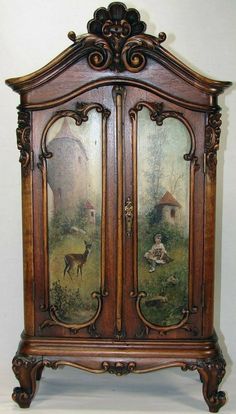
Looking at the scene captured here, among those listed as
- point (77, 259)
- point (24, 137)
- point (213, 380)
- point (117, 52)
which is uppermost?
point (117, 52)

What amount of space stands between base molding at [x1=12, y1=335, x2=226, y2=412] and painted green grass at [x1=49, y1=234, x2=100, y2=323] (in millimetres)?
124

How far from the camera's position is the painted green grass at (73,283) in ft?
8.48

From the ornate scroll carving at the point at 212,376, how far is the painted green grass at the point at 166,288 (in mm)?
208

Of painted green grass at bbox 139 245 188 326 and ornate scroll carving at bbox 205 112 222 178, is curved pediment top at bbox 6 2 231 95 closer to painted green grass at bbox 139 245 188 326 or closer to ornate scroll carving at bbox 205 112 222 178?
ornate scroll carving at bbox 205 112 222 178

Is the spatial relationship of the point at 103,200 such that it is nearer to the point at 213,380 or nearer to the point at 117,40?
the point at 117,40

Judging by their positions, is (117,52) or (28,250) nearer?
(117,52)

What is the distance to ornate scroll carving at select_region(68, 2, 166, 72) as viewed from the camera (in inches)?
95.1

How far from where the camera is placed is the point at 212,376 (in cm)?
261

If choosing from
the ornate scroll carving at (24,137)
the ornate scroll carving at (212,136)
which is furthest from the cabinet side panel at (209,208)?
the ornate scroll carving at (24,137)

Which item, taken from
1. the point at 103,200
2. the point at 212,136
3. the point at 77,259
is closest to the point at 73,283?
the point at 77,259

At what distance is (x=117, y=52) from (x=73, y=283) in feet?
3.18

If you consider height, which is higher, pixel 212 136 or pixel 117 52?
pixel 117 52

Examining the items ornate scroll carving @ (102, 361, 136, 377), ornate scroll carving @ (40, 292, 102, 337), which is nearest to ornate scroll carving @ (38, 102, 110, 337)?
ornate scroll carving @ (40, 292, 102, 337)

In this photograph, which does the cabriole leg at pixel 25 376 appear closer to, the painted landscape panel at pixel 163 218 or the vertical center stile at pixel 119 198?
the vertical center stile at pixel 119 198
